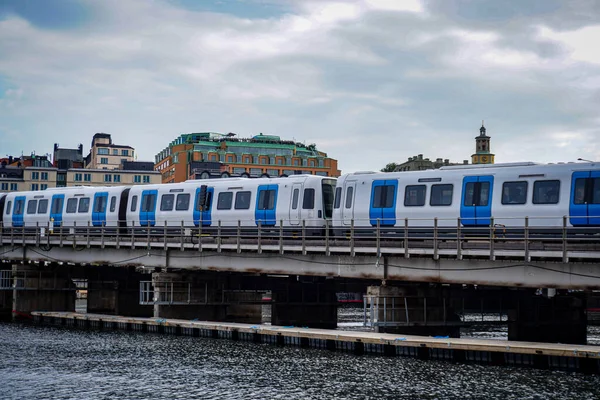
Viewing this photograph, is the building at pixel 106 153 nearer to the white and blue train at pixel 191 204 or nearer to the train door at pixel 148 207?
the white and blue train at pixel 191 204

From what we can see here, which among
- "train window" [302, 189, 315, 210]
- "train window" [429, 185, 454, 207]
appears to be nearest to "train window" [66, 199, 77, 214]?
"train window" [302, 189, 315, 210]

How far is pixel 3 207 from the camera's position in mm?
75562

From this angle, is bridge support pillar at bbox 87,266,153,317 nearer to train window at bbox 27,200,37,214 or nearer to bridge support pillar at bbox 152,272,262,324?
train window at bbox 27,200,37,214

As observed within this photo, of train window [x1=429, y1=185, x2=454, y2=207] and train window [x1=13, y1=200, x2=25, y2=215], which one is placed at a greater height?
train window [x1=429, y1=185, x2=454, y2=207]

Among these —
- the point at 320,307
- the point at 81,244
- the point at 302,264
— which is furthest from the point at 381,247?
the point at 81,244

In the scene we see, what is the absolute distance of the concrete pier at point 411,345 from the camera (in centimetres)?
3469

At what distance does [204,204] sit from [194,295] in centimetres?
643

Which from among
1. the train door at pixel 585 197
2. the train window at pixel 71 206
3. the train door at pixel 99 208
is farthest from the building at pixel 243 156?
the train door at pixel 585 197

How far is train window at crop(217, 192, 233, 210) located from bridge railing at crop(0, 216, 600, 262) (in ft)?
3.14

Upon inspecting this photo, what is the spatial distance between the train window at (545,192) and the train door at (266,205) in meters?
16.7

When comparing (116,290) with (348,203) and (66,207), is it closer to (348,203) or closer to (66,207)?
(66,207)

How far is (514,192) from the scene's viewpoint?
41.8m

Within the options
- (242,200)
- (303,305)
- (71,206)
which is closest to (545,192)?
(242,200)

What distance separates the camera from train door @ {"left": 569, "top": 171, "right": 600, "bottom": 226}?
38.7 m
